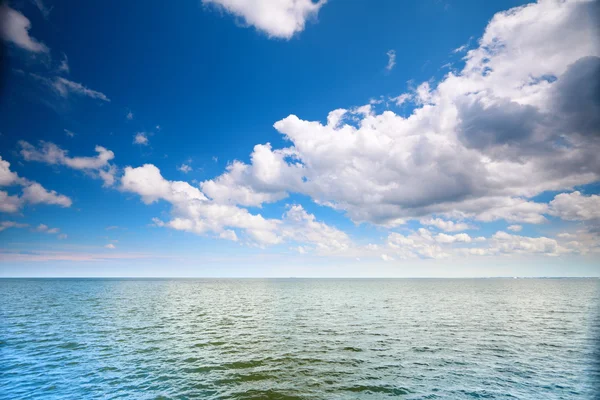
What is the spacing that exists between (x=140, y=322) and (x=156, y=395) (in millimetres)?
32297

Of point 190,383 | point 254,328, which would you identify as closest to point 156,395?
point 190,383

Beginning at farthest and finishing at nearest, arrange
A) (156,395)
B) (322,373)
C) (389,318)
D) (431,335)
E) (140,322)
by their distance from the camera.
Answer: (389,318), (140,322), (431,335), (322,373), (156,395)

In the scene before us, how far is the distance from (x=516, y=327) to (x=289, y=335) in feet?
117

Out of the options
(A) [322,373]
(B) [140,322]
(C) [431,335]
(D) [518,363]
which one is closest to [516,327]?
(C) [431,335]

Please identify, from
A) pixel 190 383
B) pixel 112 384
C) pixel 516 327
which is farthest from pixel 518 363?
pixel 112 384

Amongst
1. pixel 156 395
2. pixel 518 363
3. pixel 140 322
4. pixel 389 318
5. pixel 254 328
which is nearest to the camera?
pixel 156 395

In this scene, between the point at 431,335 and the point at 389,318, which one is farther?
the point at 389,318

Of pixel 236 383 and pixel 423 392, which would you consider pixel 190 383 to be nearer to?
pixel 236 383

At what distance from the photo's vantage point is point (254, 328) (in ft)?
136

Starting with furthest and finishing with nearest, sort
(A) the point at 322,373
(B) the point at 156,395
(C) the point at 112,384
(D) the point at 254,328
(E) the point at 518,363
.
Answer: (D) the point at 254,328
(E) the point at 518,363
(A) the point at 322,373
(C) the point at 112,384
(B) the point at 156,395

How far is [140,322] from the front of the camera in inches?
1766

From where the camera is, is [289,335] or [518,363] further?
[289,335]

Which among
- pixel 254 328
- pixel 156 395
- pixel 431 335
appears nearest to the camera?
pixel 156 395

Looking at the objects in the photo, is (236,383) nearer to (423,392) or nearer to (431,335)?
Answer: (423,392)
